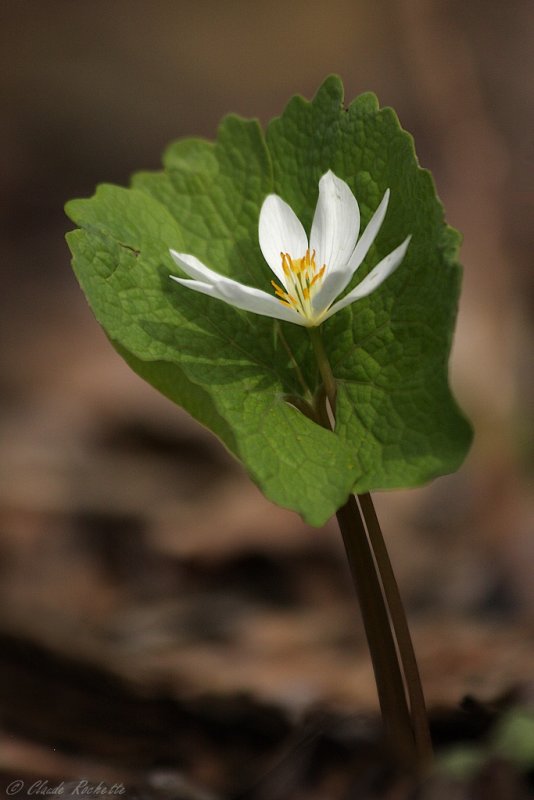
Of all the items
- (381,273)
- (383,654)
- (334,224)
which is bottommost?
(383,654)

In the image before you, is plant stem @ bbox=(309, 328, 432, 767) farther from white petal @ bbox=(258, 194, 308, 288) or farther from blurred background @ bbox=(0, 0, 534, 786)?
blurred background @ bbox=(0, 0, 534, 786)

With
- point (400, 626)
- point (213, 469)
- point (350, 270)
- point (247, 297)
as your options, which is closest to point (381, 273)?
point (350, 270)

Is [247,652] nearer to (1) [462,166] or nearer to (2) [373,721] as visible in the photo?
(2) [373,721]

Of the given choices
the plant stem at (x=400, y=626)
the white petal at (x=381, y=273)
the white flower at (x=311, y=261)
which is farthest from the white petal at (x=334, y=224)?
the plant stem at (x=400, y=626)

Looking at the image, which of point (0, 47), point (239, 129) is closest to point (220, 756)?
point (239, 129)

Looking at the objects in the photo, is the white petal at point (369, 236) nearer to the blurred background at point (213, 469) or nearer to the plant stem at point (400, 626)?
the plant stem at point (400, 626)

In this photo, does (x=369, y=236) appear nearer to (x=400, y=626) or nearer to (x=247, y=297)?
(x=247, y=297)

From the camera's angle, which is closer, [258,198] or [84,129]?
[258,198]
